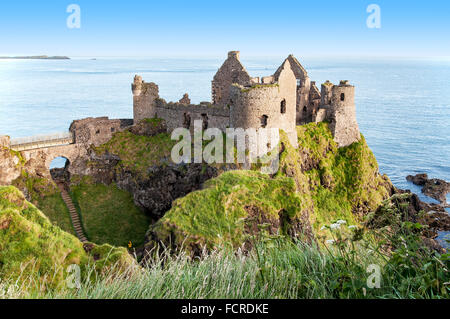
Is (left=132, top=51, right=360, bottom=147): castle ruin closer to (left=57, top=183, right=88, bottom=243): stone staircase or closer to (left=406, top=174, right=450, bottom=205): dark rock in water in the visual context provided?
(left=57, top=183, right=88, bottom=243): stone staircase

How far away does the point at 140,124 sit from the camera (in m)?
46.3

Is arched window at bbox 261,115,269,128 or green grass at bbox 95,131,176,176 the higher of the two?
arched window at bbox 261,115,269,128

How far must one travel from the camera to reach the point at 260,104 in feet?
115

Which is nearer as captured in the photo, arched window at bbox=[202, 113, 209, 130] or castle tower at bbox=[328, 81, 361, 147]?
arched window at bbox=[202, 113, 209, 130]

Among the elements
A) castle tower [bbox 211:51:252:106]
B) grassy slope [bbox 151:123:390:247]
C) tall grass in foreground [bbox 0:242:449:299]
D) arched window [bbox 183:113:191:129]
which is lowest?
grassy slope [bbox 151:123:390:247]

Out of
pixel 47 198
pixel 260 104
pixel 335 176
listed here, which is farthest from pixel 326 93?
pixel 47 198

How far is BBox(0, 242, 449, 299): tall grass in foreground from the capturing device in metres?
8.55

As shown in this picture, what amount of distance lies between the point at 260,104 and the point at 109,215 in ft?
58.1

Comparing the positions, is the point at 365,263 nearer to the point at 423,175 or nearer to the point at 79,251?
the point at 79,251

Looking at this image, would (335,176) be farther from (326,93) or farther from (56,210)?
(56,210)

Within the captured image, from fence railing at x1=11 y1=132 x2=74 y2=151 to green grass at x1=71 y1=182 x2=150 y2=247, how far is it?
4.80 metres

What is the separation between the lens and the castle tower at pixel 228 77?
43906 millimetres

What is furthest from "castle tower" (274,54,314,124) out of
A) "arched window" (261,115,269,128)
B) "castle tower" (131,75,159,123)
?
"castle tower" (131,75,159,123)
